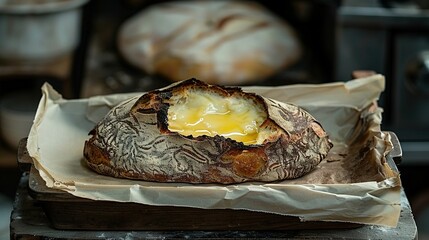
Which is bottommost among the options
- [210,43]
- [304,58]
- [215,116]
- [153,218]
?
[304,58]

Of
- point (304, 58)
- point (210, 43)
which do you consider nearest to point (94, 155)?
point (210, 43)

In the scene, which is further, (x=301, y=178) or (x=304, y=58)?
(x=304, y=58)

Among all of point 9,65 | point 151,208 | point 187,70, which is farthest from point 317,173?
point 9,65

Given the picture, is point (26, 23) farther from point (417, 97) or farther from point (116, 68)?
point (417, 97)

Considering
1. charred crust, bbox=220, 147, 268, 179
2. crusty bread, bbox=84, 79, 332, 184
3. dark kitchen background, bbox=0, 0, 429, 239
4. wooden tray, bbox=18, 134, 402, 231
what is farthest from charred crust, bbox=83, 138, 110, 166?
dark kitchen background, bbox=0, 0, 429, 239

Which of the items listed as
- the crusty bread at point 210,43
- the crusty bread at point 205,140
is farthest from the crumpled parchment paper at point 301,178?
the crusty bread at point 210,43

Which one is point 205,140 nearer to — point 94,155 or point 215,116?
point 215,116

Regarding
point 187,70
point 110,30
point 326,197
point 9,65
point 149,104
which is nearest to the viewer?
point 326,197
